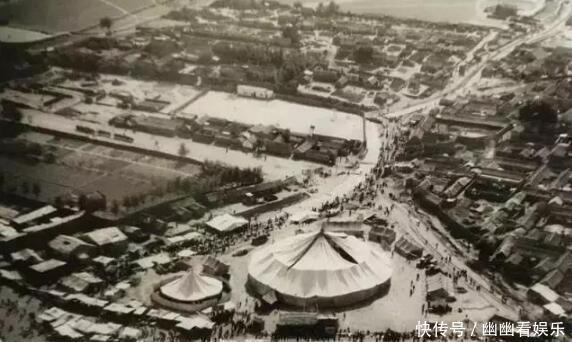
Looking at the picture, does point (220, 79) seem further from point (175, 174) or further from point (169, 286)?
point (169, 286)

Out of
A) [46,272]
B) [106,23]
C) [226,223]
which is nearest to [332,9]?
[106,23]

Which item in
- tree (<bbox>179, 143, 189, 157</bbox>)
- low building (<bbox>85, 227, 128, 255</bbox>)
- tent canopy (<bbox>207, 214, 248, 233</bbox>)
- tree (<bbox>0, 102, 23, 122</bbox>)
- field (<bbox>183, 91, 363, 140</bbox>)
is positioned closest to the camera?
low building (<bbox>85, 227, 128, 255</bbox>)

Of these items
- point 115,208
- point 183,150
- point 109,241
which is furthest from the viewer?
point 183,150

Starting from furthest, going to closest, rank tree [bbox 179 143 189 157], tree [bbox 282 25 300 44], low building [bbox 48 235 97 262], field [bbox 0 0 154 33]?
tree [bbox 282 25 300 44] → field [bbox 0 0 154 33] → tree [bbox 179 143 189 157] → low building [bbox 48 235 97 262]

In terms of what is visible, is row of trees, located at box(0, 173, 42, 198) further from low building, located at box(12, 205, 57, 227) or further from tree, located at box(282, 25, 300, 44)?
tree, located at box(282, 25, 300, 44)

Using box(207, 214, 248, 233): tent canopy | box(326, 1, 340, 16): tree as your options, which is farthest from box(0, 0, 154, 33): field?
box(207, 214, 248, 233): tent canopy

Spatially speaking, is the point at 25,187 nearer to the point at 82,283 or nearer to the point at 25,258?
the point at 25,258

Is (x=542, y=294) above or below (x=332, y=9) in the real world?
below
